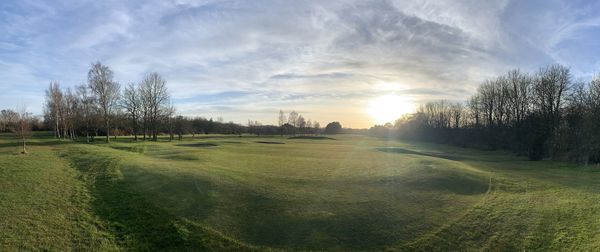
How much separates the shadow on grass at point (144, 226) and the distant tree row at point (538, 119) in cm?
4797

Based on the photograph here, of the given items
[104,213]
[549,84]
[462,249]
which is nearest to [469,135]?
[549,84]

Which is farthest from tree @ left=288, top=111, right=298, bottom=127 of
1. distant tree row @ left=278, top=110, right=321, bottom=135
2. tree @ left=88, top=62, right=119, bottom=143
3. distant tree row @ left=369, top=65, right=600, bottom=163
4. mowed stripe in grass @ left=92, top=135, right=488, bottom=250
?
mowed stripe in grass @ left=92, top=135, right=488, bottom=250

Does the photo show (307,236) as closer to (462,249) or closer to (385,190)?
(462,249)

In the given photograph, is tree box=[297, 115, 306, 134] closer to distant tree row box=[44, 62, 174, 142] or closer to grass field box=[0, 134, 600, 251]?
distant tree row box=[44, 62, 174, 142]

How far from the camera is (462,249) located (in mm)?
11906

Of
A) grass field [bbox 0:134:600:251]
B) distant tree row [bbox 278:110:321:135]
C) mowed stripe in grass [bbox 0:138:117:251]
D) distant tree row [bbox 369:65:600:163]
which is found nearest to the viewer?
mowed stripe in grass [bbox 0:138:117:251]

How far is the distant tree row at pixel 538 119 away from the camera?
42.4m

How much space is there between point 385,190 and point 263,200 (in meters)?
7.91

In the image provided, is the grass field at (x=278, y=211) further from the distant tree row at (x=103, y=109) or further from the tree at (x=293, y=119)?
the tree at (x=293, y=119)

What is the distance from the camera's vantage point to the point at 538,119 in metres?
55.4

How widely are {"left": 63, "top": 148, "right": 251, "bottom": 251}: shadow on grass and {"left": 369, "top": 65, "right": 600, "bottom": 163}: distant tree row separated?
4797cm

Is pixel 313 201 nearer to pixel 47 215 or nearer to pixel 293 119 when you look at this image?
pixel 47 215

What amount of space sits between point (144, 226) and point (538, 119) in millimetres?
63767

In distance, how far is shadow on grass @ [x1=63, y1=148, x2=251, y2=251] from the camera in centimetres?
1192
